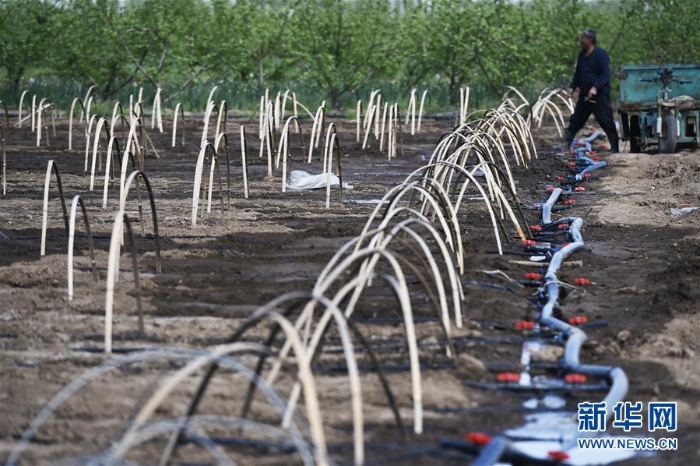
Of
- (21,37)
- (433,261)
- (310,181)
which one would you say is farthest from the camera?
(21,37)

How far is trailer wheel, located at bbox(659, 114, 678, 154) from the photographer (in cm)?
1366

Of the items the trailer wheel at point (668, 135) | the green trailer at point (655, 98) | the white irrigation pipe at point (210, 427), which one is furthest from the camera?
the green trailer at point (655, 98)

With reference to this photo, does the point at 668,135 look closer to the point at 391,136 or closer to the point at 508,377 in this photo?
the point at 391,136

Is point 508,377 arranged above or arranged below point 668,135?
below

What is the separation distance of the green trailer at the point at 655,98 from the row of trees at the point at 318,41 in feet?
19.5

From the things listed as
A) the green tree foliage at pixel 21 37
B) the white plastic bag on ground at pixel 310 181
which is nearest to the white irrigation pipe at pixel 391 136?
the white plastic bag on ground at pixel 310 181

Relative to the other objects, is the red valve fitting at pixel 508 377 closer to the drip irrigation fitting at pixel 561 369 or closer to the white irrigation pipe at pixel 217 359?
the drip irrigation fitting at pixel 561 369

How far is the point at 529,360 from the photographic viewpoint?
5496 mm

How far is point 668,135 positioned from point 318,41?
9068 millimetres

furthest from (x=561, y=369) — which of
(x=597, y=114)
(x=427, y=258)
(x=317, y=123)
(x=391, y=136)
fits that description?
(x=597, y=114)

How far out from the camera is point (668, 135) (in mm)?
13758

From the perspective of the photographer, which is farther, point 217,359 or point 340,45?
point 340,45

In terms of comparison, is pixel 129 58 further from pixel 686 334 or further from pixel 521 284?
pixel 686 334

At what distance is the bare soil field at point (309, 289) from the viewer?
448cm
